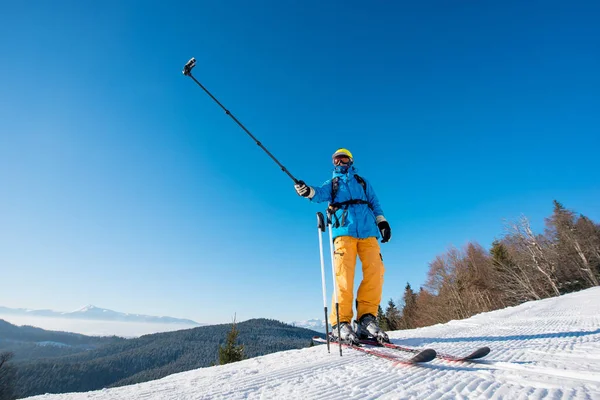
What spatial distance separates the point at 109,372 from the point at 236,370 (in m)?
235

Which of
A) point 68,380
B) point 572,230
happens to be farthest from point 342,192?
point 68,380

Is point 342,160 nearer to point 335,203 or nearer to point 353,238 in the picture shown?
point 335,203

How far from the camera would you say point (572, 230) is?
31188 mm

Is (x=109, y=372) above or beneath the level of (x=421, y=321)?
beneath

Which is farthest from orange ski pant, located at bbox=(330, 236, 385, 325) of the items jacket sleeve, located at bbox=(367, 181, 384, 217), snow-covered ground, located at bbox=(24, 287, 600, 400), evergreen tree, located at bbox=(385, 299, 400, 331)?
evergreen tree, located at bbox=(385, 299, 400, 331)

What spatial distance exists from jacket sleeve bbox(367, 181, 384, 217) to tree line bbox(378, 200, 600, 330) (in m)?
29.4

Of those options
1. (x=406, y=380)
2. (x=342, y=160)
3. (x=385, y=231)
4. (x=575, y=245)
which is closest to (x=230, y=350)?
(x=385, y=231)

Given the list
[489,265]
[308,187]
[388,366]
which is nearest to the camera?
[388,366]

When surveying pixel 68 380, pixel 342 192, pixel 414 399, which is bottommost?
pixel 68 380

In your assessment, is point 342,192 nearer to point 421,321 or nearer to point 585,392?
point 585,392

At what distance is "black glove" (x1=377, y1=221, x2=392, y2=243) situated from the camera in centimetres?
440

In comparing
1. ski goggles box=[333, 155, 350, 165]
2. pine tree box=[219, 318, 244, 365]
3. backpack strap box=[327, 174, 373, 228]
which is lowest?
pine tree box=[219, 318, 244, 365]

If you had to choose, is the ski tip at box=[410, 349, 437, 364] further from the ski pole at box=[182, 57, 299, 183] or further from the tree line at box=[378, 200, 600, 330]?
the tree line at box=[378, 200, 600, 330]

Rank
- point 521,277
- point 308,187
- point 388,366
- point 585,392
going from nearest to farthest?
1. point 585,392
2. point 388,366
3. point 308,187
4. point 521,277
